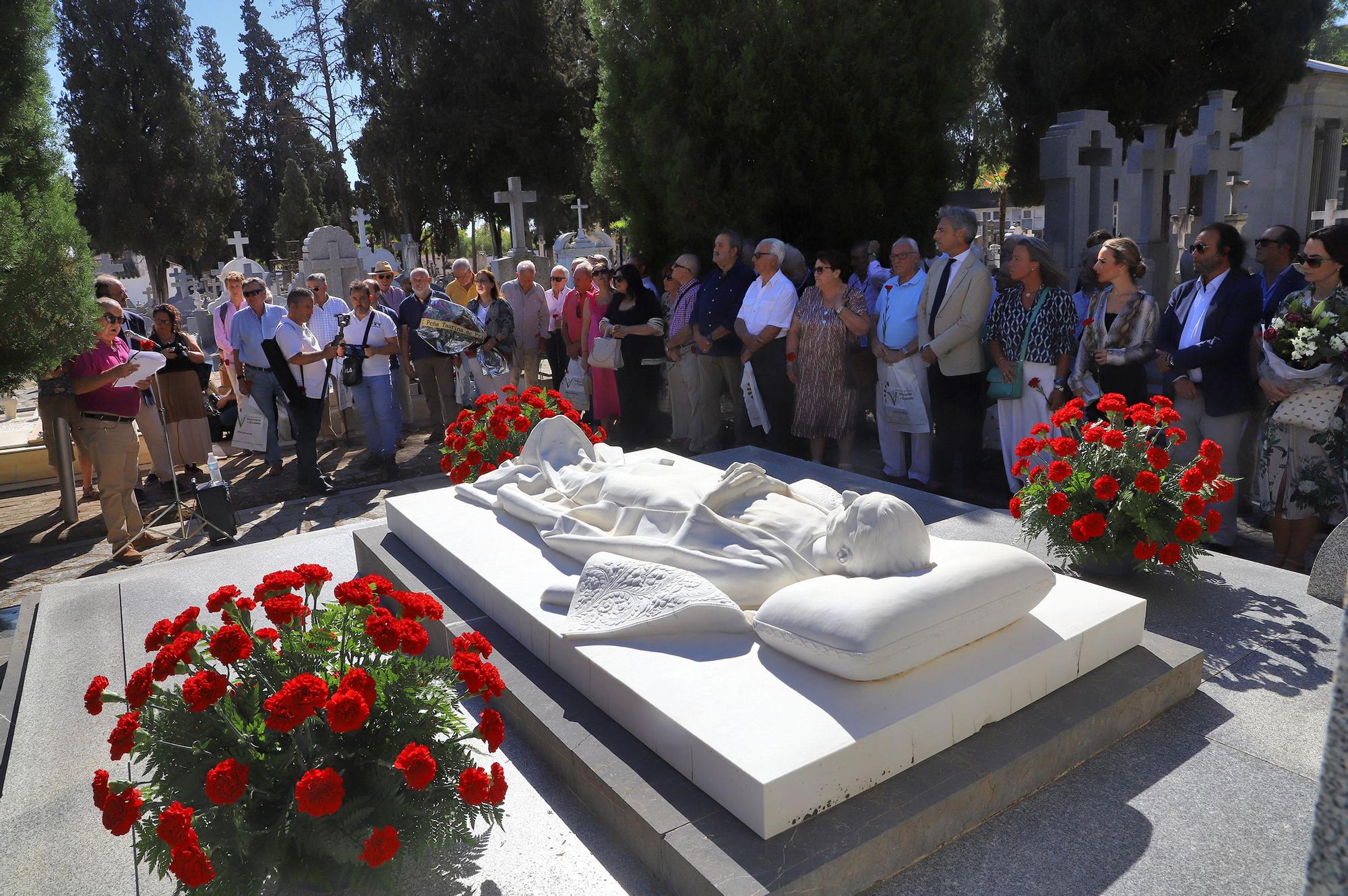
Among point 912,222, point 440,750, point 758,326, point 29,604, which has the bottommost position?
point 29,604

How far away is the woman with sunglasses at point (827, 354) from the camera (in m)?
6.21

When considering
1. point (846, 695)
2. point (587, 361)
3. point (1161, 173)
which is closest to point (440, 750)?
point (846, 695)

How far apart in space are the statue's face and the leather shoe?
17.0 feet

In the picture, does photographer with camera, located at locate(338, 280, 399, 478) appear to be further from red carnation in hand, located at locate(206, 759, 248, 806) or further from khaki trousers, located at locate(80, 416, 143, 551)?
red carnation in hand, located at locate(206, 759, 248, 806)

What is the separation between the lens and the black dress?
7801 millimetres

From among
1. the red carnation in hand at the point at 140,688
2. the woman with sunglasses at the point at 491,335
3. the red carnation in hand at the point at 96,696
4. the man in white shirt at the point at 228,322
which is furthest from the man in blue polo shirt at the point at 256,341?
the red carnation in hand at the point at 140,688

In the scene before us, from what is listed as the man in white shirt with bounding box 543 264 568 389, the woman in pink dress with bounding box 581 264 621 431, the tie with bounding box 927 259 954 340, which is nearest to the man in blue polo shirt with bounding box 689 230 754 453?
the woman in pink dress with bounding box 581 264 621 431

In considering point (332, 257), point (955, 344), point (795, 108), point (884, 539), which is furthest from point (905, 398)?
point (332, 257)

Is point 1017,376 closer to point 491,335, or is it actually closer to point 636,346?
point 636,346

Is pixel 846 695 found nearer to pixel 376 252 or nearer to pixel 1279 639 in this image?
pixel 1279 639

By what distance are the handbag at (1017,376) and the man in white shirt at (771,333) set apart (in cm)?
155

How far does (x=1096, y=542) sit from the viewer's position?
3488mm

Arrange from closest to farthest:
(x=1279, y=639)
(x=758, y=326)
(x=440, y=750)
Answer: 1. (x=440, y=750)
2. (x=1279, y=639)
3. (x=758, y=326)

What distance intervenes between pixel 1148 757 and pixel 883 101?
5846 mm
